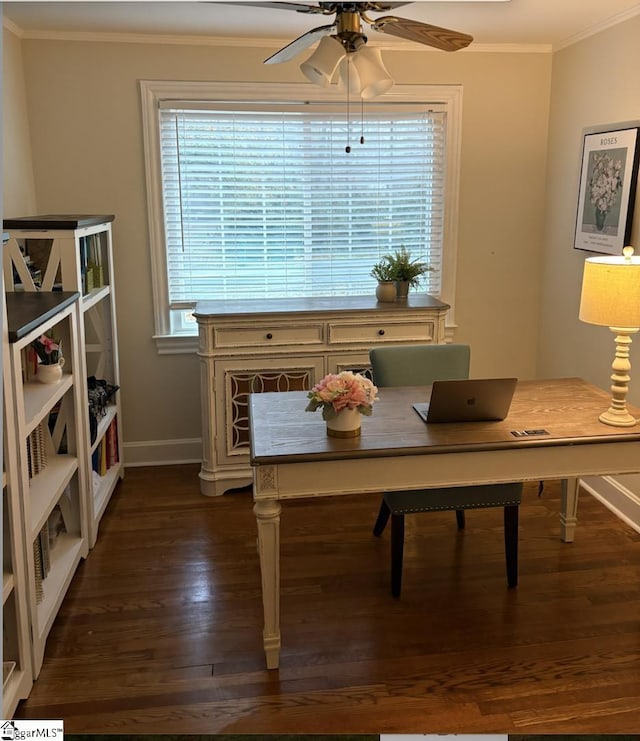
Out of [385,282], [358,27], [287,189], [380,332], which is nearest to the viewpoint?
[358,27]

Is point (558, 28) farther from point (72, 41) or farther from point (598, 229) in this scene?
point (72, 41)

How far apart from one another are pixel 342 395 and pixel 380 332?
1615 millimetres

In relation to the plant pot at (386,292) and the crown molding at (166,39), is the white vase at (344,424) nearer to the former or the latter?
the plant pot at (386,292)

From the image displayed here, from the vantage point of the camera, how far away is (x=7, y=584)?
2.17 metres

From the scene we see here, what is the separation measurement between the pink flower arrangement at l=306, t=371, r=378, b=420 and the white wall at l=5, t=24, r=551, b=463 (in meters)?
2.08

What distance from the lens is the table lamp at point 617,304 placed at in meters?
2.36

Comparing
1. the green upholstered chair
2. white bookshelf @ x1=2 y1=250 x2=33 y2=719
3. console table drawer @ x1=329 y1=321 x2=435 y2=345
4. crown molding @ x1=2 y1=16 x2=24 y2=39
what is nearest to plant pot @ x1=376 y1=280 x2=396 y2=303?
console table drawer @ x1=329 y1=321 x2=435 y2=345

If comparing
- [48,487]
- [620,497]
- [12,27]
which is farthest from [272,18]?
[620,497]

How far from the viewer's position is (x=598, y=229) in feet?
12.1

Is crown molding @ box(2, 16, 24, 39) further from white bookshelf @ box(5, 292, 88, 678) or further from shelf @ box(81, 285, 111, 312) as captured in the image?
white bookshelf @ box(5, 292, 88, 678)

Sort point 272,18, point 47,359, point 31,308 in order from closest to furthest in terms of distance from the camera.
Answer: point 31,308 → point 47,359 → point 272,18

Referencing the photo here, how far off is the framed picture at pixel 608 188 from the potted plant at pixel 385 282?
3.53 feet

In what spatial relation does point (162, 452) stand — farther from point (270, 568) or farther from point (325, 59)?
point (325, 59)

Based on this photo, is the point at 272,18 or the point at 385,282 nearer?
the point at 272,18
